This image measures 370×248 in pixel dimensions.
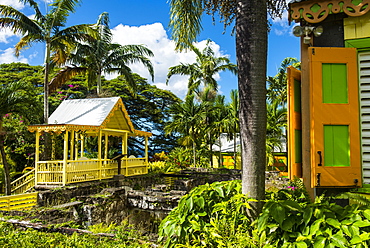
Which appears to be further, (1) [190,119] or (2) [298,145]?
(1) [190,119]

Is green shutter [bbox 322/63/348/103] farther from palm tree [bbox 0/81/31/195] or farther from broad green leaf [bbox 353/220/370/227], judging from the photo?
palm tree [bbox 0/81/31/195]

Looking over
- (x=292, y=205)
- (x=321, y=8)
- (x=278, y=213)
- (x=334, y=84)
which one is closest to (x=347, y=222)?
(x=292, y=205)

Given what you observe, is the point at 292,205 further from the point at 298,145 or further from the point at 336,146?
the point at 298,145

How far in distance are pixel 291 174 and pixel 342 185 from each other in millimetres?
1026

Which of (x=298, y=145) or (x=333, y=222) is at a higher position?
(x=298, y=145)

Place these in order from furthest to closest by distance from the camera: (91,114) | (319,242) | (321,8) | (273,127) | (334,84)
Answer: (273,127)
(91,114)
(321,8)
(334,84)
(319,242)

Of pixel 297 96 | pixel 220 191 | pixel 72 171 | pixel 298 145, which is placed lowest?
pixel 72 171

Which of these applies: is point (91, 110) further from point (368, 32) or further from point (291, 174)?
point (368, 32)

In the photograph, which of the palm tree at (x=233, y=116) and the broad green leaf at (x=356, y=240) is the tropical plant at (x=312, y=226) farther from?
the palm tree at (x=233, y=116)

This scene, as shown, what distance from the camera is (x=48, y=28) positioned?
1298cm

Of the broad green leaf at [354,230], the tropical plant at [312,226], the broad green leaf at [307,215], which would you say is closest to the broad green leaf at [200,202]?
the tropical plant at [312,226]

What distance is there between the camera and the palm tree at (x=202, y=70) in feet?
72.9

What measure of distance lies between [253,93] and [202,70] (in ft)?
62.2

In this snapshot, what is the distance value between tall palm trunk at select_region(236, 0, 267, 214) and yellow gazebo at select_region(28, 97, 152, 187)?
28.0 feet
